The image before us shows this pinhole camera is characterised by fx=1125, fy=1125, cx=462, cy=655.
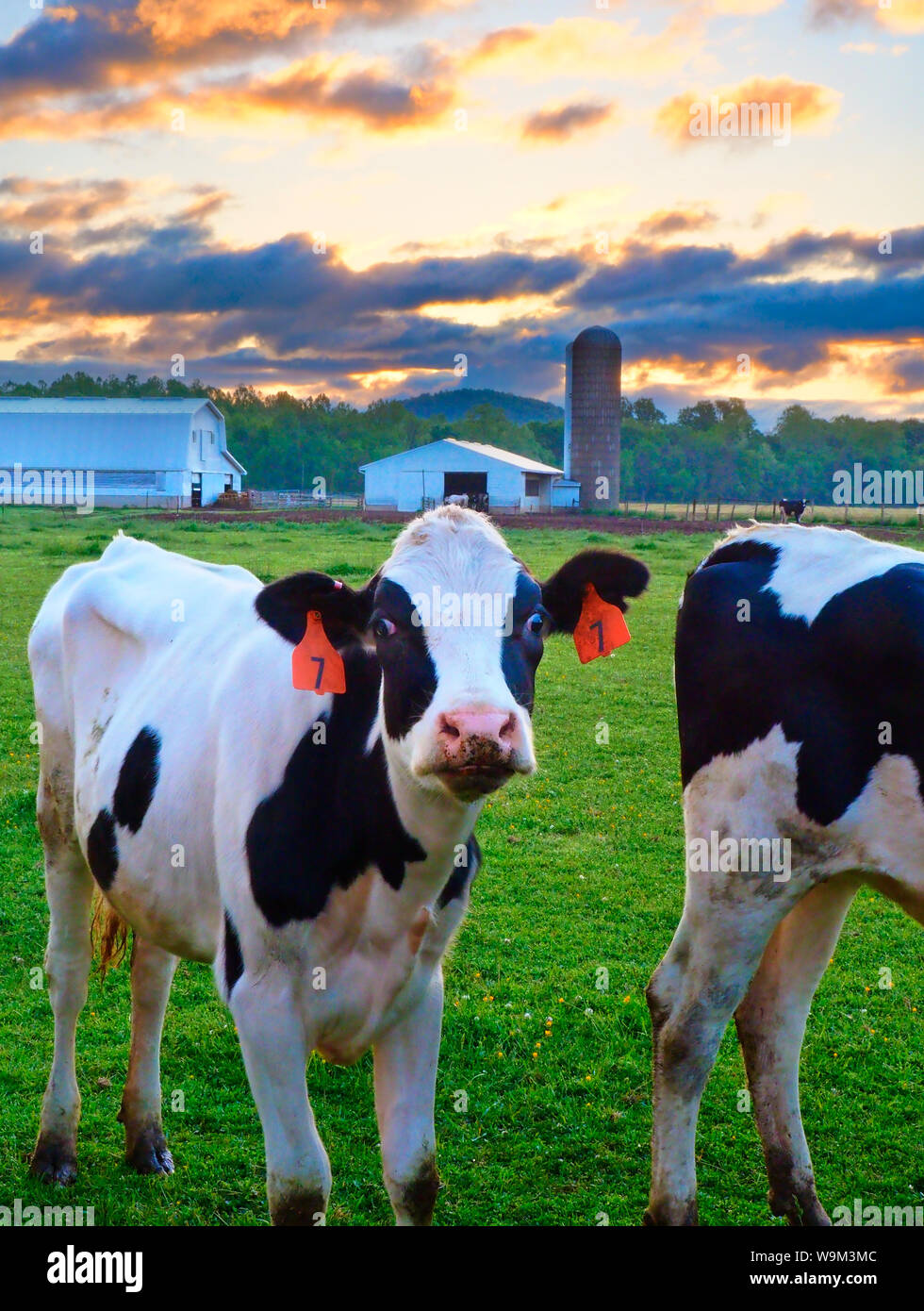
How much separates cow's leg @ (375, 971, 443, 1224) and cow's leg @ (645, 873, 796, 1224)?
827mm

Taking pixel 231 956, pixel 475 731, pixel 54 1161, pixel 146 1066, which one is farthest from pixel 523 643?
pixel 54 1161

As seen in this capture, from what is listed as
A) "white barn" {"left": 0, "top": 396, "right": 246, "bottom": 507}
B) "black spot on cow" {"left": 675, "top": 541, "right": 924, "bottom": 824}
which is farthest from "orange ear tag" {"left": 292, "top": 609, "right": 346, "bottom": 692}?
"white barn" {"left": 0, "top": 396, "right": 246, "bottom": 507}

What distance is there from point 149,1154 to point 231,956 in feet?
4.90

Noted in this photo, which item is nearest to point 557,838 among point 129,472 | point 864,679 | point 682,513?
point 864,679

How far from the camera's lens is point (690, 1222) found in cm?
381

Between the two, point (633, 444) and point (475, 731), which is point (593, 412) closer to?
point (633, 444)

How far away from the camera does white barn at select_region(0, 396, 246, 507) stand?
182 feet

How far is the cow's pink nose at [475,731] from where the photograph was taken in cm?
265

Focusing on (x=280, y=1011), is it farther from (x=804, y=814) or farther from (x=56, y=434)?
(x=56, y=434)

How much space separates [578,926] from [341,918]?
11.4 ft

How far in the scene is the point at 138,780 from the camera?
13.4ft

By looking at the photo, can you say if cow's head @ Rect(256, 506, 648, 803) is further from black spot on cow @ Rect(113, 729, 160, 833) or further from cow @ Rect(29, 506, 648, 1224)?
black spot on cow @ Rect(113, 729, 160, 833)

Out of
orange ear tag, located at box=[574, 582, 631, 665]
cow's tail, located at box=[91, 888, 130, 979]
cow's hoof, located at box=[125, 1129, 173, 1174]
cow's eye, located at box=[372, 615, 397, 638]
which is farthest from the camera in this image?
cow's tail, located at box=[91, 888, 130, 979]

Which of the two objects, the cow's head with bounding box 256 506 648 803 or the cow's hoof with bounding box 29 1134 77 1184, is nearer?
the cow's head with bounding box 256 506 648 803
